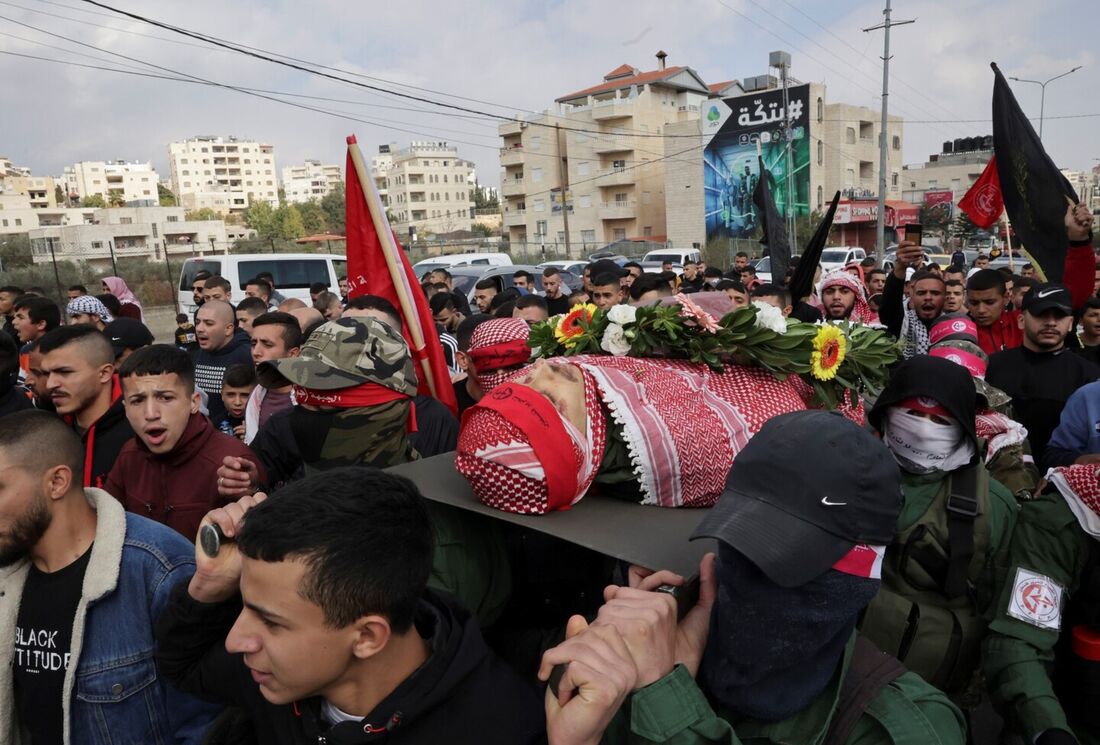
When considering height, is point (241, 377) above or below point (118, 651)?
above

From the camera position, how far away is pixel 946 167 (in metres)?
81.9

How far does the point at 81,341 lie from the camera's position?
11.6 feet

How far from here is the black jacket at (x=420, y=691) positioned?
1.49 m

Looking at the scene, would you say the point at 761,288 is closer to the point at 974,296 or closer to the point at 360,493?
the point at 974,296

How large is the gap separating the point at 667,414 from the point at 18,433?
6.23 feet

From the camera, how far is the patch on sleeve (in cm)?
212

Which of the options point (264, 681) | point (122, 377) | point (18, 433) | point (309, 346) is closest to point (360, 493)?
point (264, 681)

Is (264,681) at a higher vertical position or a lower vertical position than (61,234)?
lower

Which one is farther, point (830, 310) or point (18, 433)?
point (830, 310)

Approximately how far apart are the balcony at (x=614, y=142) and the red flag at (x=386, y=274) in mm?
52205

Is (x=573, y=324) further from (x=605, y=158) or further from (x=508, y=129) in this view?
(x=508, y=129)

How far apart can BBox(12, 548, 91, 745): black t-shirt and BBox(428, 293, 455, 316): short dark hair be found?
17.4ft

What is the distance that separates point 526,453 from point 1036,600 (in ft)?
5.28

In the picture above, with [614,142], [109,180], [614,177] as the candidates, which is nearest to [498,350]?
[614,142]
